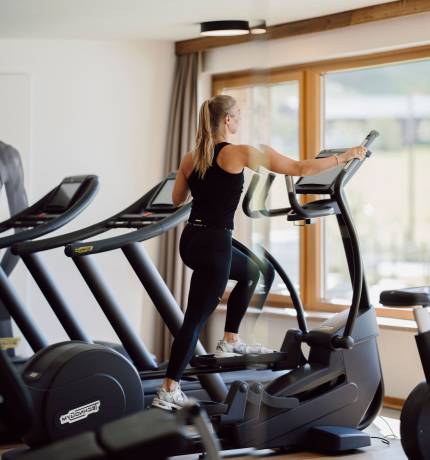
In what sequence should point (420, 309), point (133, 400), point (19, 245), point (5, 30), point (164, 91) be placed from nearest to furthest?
point (420, 309) → point (133, 400) → point (19, 245) → point (5, 30) → point (164, 91)

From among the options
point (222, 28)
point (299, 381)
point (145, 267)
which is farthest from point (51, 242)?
point (222, 28)

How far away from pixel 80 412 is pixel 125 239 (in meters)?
0.87

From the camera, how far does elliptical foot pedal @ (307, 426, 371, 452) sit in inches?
159

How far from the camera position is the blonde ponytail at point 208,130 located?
12.2 feet

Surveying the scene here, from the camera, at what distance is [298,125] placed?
6.14 metres

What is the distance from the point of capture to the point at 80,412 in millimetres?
3855

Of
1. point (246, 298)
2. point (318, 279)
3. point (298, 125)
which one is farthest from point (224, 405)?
point (298, 125)

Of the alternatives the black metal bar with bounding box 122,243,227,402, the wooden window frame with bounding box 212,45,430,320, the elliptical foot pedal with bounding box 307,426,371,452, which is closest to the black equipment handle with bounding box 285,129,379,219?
the black metal bar with bounding box 122,243,227,402

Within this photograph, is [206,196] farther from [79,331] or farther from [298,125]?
[298,125]

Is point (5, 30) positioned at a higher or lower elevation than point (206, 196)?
higher

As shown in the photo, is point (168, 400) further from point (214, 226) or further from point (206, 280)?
point (214, 226)

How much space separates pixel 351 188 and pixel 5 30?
2.48 meters

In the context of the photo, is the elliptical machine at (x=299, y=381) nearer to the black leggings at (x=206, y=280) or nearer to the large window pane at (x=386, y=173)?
the black leggings at (x=206, y=280)

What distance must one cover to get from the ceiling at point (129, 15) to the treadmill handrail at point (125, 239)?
1.29 m
